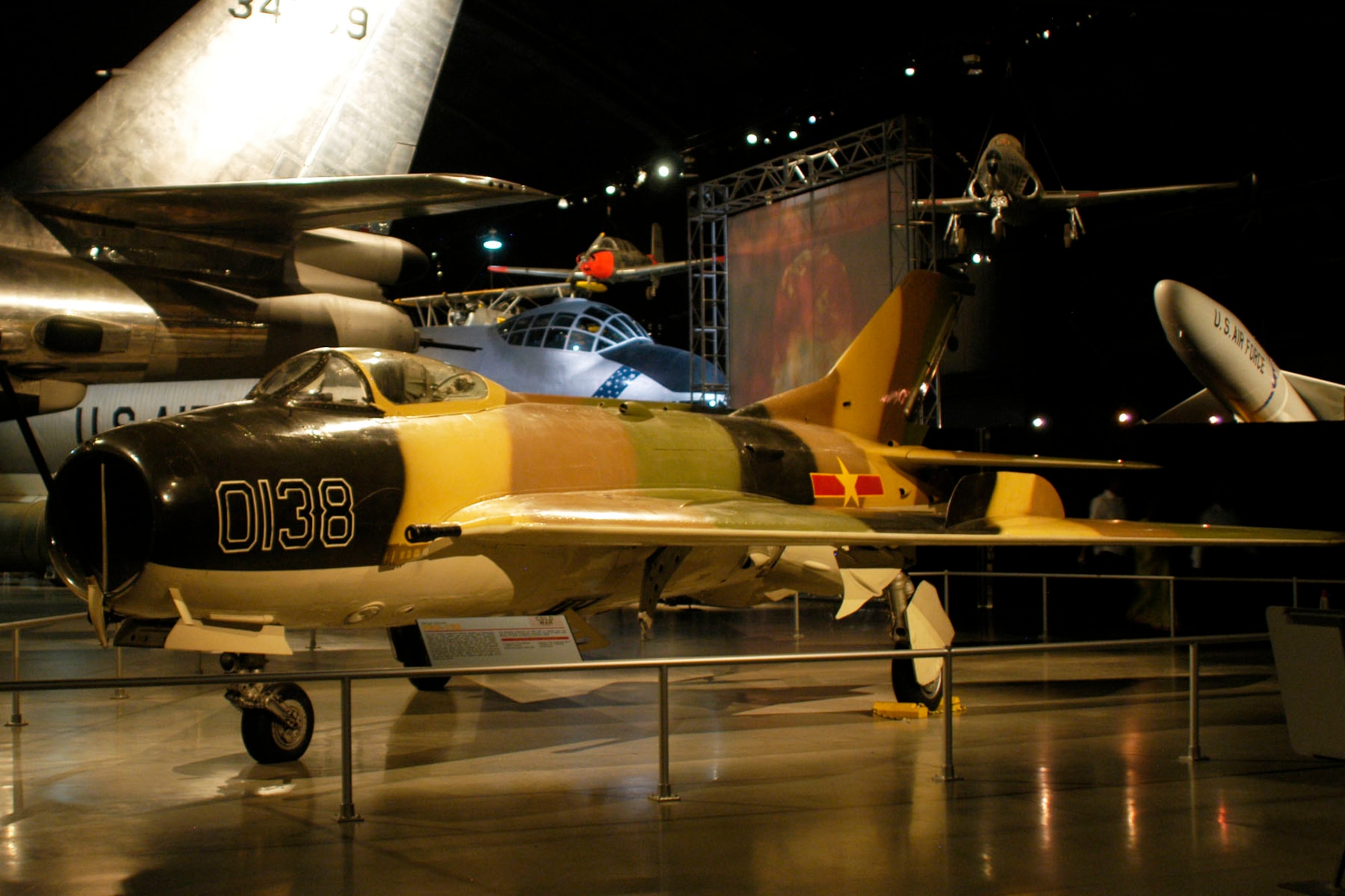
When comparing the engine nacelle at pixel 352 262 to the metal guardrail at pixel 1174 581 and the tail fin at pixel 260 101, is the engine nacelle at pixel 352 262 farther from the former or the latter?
the metal guardrail at pixel 1174 581

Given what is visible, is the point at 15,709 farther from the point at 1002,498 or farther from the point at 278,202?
the point at 1002,498

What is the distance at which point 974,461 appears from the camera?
31.5 ft

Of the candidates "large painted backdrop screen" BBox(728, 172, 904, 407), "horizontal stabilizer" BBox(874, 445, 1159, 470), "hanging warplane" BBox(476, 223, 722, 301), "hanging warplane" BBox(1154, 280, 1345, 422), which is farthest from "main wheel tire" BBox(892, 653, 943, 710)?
"hanging warplane" BBox(476, 223, 722, 301)

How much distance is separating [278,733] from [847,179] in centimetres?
1337

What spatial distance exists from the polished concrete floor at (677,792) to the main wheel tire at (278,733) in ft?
0.37

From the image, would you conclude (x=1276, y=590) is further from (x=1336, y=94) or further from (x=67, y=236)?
(x=67, y=236)

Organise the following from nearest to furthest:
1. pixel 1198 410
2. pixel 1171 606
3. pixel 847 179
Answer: pixel 1171 606, pixel 1198 410, pixel 847 179

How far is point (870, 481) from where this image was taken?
9453 millimetres

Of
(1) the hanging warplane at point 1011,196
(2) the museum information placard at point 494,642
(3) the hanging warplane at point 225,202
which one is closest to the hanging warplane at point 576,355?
(1) the hanging warplane at point 1011,196

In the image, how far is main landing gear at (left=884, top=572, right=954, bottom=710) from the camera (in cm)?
790

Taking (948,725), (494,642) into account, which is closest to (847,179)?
(494,642)

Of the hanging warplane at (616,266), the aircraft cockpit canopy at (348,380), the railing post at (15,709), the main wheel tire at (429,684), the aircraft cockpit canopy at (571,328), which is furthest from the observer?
the hanging warplane at (616,266)

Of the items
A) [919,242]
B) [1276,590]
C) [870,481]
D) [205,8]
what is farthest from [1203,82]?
[205,8]

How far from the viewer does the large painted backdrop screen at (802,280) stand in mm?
16438
